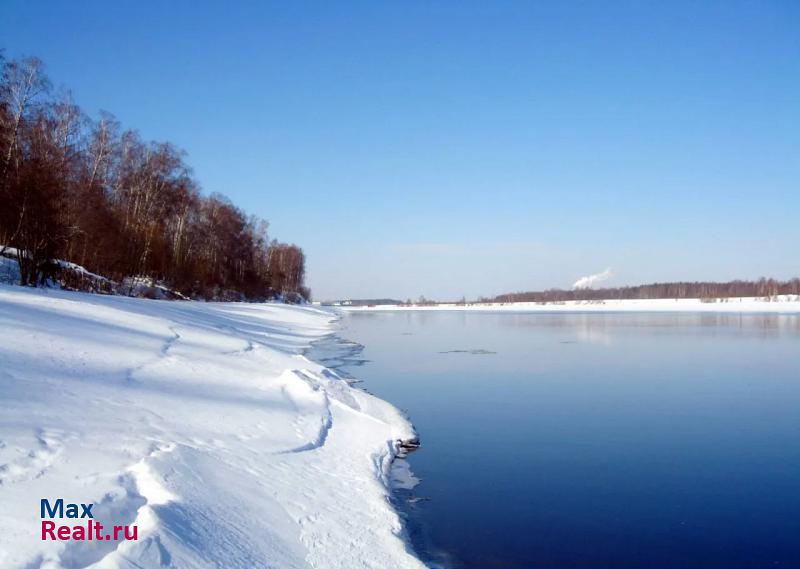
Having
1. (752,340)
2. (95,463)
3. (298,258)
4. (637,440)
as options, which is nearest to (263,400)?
(95,463)

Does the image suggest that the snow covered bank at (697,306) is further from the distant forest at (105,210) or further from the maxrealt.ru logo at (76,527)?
the maxrealt.ru logo at (76,527)

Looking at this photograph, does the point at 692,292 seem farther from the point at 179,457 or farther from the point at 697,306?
the point at 179,457

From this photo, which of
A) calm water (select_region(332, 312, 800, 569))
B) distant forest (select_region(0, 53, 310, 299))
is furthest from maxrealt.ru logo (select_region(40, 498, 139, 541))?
distant forest (select_region(0, 53, 310, 299))

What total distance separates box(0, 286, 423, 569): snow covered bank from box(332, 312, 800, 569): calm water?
2.95 ft

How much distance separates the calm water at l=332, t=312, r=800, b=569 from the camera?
17.0 ft

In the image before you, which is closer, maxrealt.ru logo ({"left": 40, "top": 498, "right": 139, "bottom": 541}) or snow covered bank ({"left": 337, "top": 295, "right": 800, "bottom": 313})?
maxrealt.ru logo ({"left": 40, "top": 498, "right": 139, "bottom": 541})

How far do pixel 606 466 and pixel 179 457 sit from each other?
5.41 meters

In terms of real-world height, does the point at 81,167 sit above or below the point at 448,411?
above

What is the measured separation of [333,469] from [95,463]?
299cm

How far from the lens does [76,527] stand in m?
3.44

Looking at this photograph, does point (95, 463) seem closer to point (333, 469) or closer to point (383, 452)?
point (333, 469)

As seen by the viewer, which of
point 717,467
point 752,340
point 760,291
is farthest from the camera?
point 760,291

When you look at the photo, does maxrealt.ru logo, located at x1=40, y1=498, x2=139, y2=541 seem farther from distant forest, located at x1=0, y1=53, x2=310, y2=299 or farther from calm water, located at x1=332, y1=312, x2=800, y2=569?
distant forest, located at x1=0, y1=53, x2=310, y2=299

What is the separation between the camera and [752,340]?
26094 millimetres
